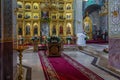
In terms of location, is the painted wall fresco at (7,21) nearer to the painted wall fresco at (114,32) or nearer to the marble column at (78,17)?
the painted wall fresco at (114,32)

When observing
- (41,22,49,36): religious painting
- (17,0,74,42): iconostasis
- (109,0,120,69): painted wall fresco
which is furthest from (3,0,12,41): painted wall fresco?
(41,22,49,36): religious painting

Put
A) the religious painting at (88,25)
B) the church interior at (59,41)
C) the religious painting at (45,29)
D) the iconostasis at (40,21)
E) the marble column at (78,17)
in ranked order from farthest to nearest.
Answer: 1. the religious painting at (88,25)
2. the religious painting at (45,29)
3. the iconostasis at (40,21)
4. the marble column at (78,17)
5. the church interior at (59,41)

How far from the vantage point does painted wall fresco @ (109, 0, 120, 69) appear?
608 cm

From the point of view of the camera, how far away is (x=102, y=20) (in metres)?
22.6

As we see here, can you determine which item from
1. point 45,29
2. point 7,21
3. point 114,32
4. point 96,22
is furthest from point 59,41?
point 96,22

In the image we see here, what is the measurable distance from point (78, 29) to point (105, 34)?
4.55 meters

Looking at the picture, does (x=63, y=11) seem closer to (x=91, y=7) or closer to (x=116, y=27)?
(x=91, y=7)

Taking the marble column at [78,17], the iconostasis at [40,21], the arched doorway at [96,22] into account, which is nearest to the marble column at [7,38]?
the marble column at [78,17]

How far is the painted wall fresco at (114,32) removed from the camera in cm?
608

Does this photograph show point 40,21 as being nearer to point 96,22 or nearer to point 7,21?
point 96,22

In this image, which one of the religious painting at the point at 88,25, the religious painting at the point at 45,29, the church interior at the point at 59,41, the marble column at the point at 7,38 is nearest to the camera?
the marble column at the point at 7,38

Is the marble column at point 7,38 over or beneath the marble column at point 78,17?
beneath

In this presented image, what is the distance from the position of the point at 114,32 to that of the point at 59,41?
4.18m

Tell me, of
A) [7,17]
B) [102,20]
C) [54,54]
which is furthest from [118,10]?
[102,20]
